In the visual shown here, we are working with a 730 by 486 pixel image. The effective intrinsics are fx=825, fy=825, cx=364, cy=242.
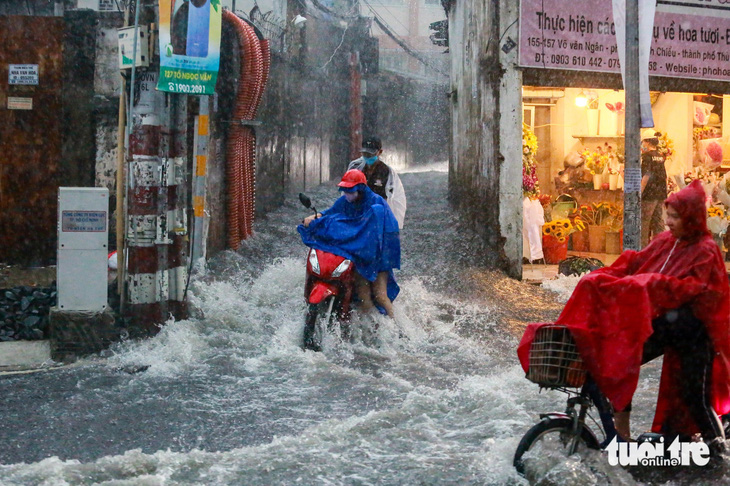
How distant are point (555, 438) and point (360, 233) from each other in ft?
12.5

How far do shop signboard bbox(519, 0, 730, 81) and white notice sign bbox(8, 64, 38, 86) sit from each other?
6.79m

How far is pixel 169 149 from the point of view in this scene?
323 inches

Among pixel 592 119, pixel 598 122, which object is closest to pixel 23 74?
pixel 592 119

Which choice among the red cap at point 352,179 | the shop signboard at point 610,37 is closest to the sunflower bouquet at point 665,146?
the shop signboard at point 610,37

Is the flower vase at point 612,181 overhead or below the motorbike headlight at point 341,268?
overhead

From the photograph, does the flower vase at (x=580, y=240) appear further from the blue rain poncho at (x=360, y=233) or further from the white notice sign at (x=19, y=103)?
the white notice sign at (x=19, y=103)

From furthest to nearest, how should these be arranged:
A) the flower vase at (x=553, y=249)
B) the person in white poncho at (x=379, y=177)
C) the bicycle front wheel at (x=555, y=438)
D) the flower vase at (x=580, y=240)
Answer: the flower vase at (x=580, y=240) < the flower vase at (x=553, y=249) < the person in white poncho at (x=379, y=177) < the bicycle front wheel at (x=555, y=438)

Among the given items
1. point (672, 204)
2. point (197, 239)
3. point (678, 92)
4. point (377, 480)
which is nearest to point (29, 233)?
point (197, 239)

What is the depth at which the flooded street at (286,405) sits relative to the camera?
193 inches

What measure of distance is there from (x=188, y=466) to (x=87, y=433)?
1064 mm

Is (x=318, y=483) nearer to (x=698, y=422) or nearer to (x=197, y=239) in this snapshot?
(x=698, y=422)

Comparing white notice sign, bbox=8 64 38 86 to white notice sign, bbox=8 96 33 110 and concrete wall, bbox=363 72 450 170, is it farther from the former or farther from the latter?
concrete wall, bbox=363 72 450 170

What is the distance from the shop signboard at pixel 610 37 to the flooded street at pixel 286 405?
403 centimetres

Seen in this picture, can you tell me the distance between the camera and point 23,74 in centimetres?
1121
